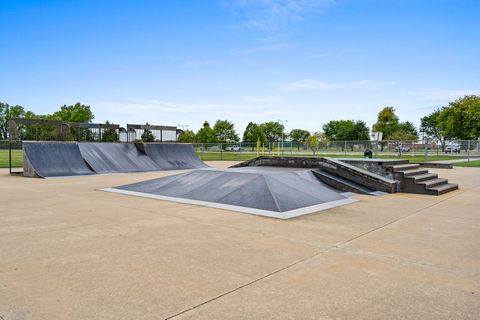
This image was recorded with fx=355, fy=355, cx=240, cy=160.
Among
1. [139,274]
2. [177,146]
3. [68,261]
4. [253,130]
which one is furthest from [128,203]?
[253,130]

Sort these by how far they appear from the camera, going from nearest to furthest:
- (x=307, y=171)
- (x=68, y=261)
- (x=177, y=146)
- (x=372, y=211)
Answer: (x=68, y=261), (x=372, y=211), (x=307, y=171), (x=177, y=146)

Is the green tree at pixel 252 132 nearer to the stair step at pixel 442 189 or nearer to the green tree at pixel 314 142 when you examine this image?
the green tree at pixel 314 142

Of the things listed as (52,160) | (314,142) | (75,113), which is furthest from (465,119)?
(75,113)

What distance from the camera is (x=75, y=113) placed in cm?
6681

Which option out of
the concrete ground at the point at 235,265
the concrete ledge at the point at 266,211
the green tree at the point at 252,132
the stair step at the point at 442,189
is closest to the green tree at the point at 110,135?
the concrete ledge at the point at 266,211

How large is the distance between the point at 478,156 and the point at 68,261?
32414mm

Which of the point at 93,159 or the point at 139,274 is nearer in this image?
the point at 139,274

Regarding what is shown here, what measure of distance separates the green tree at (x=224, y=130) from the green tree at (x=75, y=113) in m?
26.3

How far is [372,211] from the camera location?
706 centimetres

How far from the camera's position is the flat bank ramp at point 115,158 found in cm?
1634

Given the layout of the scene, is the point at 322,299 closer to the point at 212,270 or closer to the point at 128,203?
the point at 212,270

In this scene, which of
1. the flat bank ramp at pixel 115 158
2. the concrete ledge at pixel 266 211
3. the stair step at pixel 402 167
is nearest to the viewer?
the concrete ledge at pixel 266 211

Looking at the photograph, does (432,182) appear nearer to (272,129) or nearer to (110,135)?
(110,135)

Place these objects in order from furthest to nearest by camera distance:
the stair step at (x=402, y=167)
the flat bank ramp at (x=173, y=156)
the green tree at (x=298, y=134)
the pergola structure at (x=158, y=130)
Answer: the green tree at (x=298, y=134)
the pergola structure at (x=158, y=130)
the flat bank ramp at (x=173, y=156)
the stair step at (x=402, y=167)
